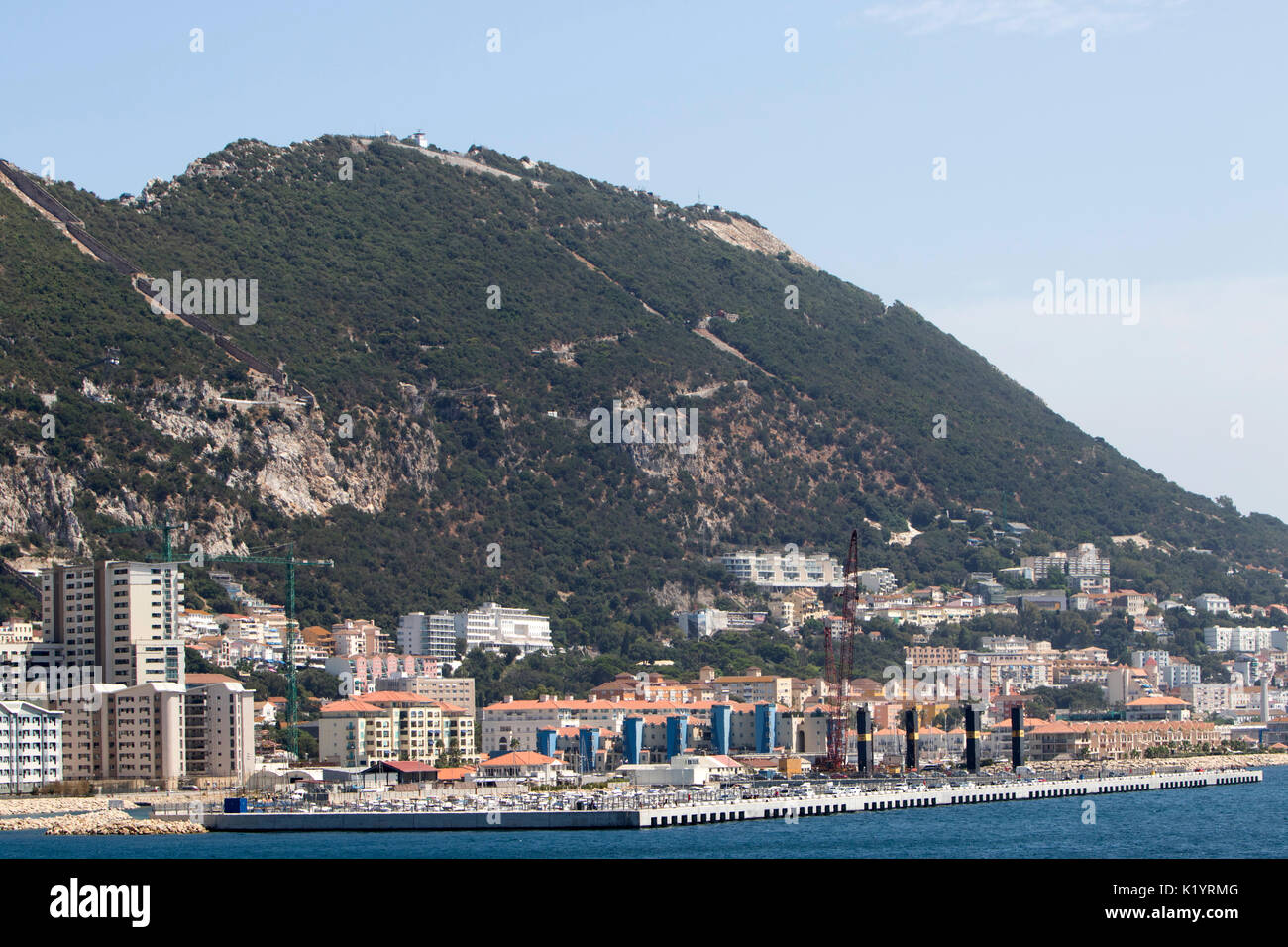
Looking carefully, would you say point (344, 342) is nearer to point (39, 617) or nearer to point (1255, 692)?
point (39, 617)

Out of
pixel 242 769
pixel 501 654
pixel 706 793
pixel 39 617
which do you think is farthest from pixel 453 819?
pixel 501 654

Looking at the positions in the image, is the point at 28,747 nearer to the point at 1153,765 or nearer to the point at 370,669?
the point at 370,669

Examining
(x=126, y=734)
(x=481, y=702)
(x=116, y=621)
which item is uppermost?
(x=116, y=621)

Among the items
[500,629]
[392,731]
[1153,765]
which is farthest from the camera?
[500,629]

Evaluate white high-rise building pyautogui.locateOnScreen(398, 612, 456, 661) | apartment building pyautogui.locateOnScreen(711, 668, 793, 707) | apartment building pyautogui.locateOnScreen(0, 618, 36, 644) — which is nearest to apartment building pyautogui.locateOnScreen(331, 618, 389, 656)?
white high-rise building pyautogui.locateOnScreen(398, 612, 456, 661)

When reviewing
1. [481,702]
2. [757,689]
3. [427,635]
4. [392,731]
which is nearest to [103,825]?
[392,731]

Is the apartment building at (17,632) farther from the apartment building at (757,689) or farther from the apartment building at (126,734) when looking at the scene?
the apartment building at (757,689)

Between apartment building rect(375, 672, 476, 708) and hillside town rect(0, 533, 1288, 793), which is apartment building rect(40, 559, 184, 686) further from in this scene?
apartment building rect(375, 672, 476, 708)
